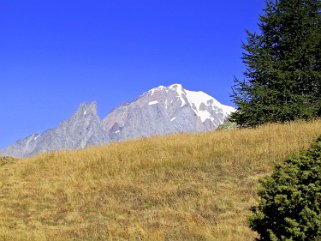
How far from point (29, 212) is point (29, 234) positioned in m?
3.20

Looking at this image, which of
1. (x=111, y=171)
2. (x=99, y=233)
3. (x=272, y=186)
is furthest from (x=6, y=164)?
(x=272, y=186)

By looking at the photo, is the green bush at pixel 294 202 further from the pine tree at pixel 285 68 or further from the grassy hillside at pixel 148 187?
the pine tree at pixel 285 68

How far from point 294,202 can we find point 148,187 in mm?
8709

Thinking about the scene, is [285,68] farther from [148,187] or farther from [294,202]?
[294,202]

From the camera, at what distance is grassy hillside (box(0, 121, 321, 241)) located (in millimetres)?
10297

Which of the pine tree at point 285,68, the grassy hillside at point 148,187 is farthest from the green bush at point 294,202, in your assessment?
the pine tree at point 285,68

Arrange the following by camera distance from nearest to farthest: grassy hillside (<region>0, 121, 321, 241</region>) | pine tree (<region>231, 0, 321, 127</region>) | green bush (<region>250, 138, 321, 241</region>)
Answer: green bush (<region>250, 138, 321, 241</region>) → grassy hillside (<region>0, 121, 321, 241</region>) → pine tree (<region>231, 0, 321, 127</region>)

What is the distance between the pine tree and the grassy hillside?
5.11m

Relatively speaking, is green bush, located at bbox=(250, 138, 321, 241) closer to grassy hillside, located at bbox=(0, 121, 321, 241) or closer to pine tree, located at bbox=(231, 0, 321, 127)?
grassy hillside, located at bbox=(0, 121, 321, 241)

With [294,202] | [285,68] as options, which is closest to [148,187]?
[294,202]

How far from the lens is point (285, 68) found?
24.1 m

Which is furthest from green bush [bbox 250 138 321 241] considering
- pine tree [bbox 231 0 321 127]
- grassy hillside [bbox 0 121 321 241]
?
pine tree [bbox 231 0 321 127]

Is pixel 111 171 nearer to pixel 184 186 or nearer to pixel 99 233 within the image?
pixel 184 186

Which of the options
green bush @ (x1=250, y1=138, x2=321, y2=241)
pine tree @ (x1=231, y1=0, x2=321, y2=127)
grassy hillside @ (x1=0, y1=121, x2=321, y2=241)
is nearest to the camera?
green bush @ (x1=250, y1=138, x2=321, y2=241)
